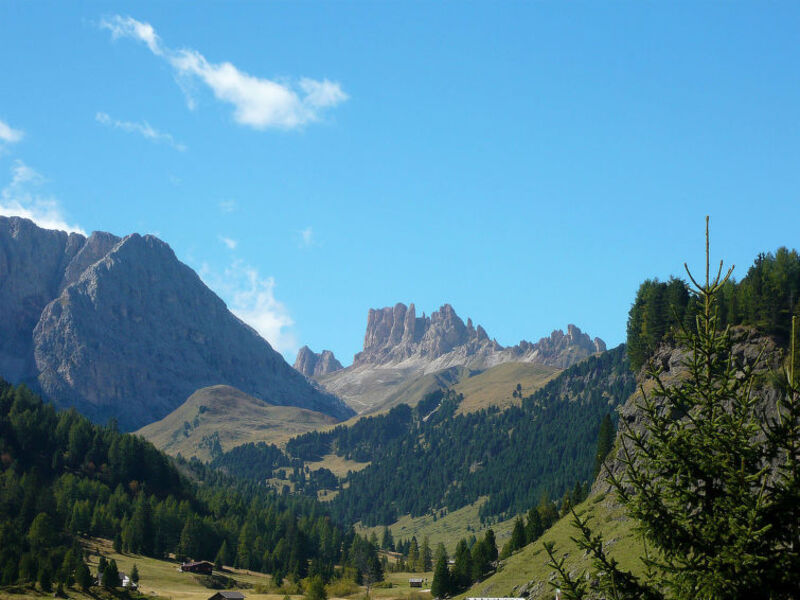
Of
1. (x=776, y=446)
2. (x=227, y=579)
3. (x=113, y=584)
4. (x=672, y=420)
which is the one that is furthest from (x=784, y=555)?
(x=227, y=579)

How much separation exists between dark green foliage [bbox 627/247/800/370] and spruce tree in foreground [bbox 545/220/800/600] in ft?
352

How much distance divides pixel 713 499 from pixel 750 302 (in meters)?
132

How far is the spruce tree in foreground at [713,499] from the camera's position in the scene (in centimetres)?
1822

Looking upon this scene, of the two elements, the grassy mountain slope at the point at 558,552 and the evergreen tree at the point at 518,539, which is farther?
the evergreen tree at the point at 518,539

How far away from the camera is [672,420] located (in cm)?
2081

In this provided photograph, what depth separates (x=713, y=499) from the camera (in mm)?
19578

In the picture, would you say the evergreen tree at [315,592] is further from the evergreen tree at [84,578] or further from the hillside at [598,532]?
the evergreen tree at [84,578]

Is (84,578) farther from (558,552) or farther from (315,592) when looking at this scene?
(558,552)

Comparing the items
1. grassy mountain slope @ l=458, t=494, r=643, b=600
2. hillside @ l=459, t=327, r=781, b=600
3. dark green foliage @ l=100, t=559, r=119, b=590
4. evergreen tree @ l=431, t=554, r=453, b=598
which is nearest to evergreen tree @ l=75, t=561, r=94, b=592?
dark green foliage @ l=100, t=559, r=119, b=590

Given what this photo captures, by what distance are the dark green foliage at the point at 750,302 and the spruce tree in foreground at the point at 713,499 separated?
107 m

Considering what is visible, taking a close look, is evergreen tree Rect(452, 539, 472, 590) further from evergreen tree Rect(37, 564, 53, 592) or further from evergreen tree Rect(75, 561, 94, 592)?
evergreen tree Rect(37, 564, 53, 592)

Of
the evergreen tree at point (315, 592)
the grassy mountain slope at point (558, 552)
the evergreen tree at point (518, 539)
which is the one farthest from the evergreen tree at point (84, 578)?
the evergreen tree at point (518, 539)

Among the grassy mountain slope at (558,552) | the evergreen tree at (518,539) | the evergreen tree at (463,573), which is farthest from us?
the evergreen tree at (518,539)

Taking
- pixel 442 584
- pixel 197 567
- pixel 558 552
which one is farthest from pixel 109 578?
pixel 558 552
